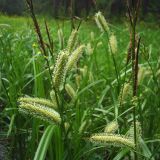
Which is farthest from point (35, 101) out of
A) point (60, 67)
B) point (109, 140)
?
point (109, 140)

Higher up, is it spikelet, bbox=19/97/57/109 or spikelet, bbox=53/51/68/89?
spikelet, bbox=53/51/68/89

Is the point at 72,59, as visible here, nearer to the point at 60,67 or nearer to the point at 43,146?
the point at 60,67

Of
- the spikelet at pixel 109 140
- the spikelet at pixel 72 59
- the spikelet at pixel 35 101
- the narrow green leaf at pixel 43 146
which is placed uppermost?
the spikelet at pixel 72 59

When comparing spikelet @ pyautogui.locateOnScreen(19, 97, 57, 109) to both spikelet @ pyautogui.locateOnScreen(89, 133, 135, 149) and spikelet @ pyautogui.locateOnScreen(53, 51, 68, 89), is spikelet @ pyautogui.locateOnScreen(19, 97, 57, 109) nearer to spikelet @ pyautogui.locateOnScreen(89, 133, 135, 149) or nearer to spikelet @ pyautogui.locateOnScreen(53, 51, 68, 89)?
spikelet @ pyautogui.locateOnScreen(53, 51, 68, 89)

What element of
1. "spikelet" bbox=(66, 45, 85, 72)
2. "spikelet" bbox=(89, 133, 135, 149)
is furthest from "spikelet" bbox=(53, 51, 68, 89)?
"spikelet" bbox=(89, 133, 135, 149)

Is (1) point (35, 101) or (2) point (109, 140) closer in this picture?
(2) point (109, 140)

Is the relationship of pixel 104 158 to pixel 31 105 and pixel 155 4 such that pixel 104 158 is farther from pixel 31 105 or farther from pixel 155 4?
pixel 155 4

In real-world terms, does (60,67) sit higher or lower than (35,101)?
higher

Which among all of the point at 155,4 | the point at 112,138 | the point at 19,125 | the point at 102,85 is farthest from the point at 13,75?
the point at 155,4

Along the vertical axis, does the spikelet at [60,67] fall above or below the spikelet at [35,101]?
above

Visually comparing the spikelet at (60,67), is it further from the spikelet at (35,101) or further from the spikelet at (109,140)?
the spikelet at (109,140)

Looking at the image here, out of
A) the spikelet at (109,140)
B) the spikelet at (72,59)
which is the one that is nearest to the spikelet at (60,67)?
the spikelet at (72,59)
